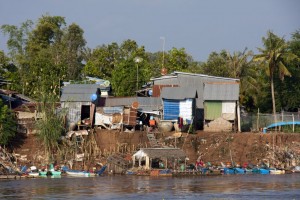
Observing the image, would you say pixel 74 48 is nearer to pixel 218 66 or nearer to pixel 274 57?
pixel 218 66

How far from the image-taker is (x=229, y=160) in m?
46.4

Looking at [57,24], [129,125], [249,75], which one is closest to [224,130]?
[129,125]

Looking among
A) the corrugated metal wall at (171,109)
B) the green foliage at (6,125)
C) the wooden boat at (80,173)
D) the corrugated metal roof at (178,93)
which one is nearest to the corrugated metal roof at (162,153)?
the wooden boat at (80,173)

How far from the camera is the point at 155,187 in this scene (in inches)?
1487

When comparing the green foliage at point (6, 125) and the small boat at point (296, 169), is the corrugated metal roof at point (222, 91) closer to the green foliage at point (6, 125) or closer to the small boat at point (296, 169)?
the small boat at point (296, 169)

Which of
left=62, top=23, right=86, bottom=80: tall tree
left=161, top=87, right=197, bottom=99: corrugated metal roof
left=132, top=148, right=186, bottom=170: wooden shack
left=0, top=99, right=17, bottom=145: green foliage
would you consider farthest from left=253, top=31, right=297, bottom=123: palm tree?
left=62, top=23, right=86, bottom=80: tall tree

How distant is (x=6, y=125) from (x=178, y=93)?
11494 mm

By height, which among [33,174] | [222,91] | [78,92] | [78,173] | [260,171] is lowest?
[33,174]

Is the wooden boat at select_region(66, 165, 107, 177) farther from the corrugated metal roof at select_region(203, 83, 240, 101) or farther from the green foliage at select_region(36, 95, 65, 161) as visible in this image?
the corrugated metal roof at select_region(203, 83, 240, 101)

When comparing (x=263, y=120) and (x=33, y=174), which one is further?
(x=263, y=120)

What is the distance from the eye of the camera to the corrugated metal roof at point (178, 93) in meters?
49.3

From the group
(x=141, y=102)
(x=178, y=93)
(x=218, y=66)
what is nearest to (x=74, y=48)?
(x=218, y=66)

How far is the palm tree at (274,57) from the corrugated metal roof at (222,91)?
289cm

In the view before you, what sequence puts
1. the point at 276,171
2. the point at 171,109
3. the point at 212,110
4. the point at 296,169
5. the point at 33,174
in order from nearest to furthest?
the point at 33,174, the point at 276,171, the point at 296,169, the point at 171,109, the point at 212,110
